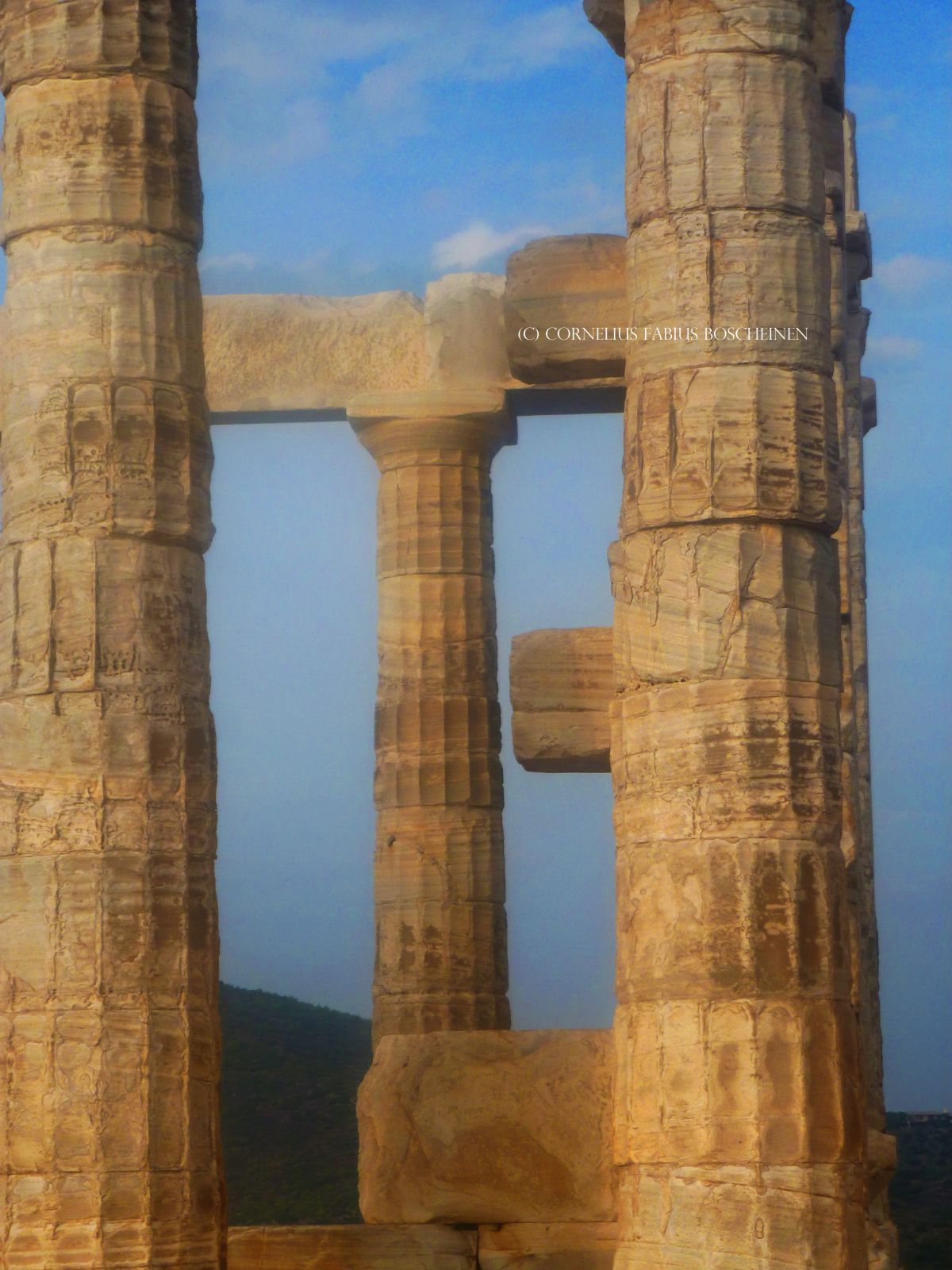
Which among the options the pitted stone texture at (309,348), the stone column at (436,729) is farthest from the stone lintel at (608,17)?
the stone column at (436,729)

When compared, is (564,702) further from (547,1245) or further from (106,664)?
(547,1245)

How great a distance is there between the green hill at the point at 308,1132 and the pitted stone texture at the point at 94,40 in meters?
18.8

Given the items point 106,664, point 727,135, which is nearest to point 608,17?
point 727,135

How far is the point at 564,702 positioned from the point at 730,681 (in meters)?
2.62

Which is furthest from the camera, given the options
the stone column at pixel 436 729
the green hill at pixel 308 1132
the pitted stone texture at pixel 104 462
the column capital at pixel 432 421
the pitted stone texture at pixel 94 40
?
the green hill at pixel 308 1132

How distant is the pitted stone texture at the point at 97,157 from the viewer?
15344 millimetres

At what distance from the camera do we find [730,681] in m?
14.2

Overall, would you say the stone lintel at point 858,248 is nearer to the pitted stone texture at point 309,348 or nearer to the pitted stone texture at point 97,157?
the pitted stone texture at point 309,348

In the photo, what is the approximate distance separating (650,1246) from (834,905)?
2152mm

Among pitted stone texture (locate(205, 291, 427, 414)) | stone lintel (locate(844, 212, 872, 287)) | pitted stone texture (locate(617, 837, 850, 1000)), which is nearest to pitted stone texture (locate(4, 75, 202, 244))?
pitted stone texture (locate(205, 291, 427, 414))

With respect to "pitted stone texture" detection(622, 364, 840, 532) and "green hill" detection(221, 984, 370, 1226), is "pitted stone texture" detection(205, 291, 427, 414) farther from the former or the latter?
"green hill" detection(221, 984, 370, 1226)

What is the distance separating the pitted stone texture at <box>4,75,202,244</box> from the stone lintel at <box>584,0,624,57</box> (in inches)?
126

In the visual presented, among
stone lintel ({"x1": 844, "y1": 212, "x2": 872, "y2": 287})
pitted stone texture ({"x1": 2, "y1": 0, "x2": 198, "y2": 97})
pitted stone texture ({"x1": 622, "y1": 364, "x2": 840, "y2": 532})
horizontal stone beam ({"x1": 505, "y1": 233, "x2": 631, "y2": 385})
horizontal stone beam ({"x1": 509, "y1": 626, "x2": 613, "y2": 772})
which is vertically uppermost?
stone lintel ({"x1": 844, "y1": 212, "x2": 872, "y2": 287})

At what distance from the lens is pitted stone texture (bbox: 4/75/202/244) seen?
15.3m
